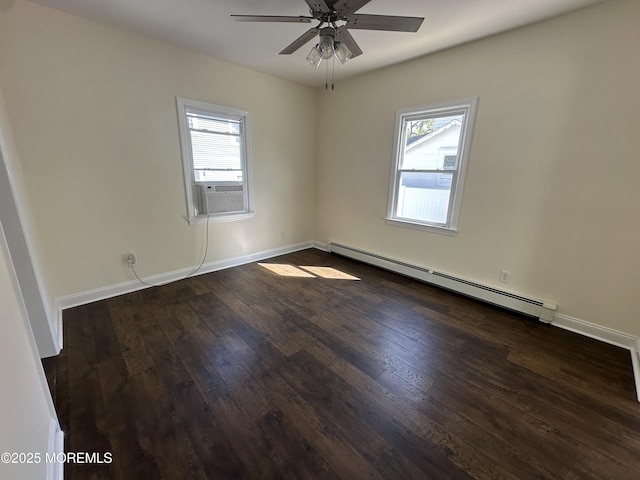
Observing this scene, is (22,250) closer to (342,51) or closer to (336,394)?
(336,394)

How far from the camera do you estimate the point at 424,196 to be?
3.34 meters

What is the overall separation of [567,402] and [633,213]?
159 cm

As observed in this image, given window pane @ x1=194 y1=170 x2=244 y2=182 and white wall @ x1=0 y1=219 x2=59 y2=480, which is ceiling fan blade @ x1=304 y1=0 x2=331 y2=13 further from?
window pane @ x1=194 y1=170 x2=244 y2=182

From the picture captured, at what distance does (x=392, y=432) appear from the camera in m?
1.47

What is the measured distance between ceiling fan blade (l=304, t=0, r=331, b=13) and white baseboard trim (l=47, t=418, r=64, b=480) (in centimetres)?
270

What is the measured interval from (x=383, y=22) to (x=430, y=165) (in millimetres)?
1823

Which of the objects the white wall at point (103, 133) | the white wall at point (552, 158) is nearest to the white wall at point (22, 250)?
the white wall at point (103, 133)

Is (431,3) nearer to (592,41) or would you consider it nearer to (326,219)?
(592,41)

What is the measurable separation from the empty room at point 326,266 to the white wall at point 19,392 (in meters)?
0.02

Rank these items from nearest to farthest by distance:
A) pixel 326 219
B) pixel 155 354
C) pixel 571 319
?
1. pixel 155 354
2. pixel 571 319
3. pixel 326 219

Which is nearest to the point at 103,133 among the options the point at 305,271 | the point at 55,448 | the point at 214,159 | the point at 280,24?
the point at 214,159

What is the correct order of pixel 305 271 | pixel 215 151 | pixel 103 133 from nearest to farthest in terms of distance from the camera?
pixel 103 133 < pixel 215 151 < pixel 305 271

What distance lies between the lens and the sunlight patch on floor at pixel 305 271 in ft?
11.8

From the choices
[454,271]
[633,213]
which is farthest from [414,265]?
[633,213]
